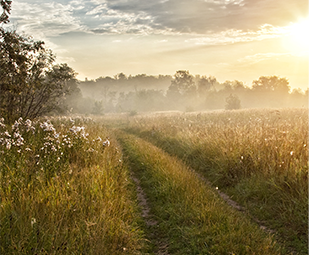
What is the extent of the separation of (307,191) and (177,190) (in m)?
2.76

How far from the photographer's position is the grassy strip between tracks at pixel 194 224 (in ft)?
12.3

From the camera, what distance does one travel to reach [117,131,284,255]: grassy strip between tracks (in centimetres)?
375

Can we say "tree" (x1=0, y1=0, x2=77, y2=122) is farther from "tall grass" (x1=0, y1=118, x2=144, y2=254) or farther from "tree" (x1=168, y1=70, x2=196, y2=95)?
"tree" (x1=168, y1=70, x2=196, y2=95)

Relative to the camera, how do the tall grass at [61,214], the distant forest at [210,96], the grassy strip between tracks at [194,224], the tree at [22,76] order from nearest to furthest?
the tall grass at [61,214], the grassy strip between tracks at [194,224], the tree at [22,76], the distant forest at [210,96]

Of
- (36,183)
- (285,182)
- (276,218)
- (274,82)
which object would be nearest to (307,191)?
(285,182)

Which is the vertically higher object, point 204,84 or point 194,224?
point 204,84

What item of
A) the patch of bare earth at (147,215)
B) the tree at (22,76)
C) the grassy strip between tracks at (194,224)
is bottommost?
the patch of bare earth at (147,215)

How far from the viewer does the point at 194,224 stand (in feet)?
14.5

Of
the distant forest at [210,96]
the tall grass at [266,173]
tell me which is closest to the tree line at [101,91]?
the distant forest at [210,96]

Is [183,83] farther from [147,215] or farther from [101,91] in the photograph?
[147,215]

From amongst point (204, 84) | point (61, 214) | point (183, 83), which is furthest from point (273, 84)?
point (61, 214)

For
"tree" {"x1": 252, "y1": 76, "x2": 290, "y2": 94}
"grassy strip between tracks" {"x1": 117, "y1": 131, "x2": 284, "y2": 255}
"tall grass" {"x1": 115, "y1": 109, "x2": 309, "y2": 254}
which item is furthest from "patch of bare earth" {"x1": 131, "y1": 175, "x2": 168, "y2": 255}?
"tree" {"x1": 252, "y1": 76, "x2": 290, "y2": 94}

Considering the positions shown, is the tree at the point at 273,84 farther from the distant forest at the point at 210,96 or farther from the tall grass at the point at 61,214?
the tall grass at the point at 61,214

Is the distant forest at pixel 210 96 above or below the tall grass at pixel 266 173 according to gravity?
above
